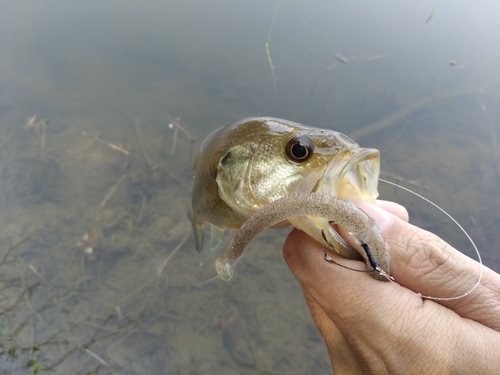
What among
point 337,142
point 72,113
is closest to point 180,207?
point 72,113

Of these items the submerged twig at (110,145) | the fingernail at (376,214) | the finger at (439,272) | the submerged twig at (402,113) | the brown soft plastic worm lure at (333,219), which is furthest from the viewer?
the submerged twig at (402,113)

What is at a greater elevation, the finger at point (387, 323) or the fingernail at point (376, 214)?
the fingernail at point (376, 214)

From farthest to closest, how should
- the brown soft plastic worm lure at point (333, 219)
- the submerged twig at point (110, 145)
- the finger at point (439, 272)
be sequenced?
the submerged twig at point (110, 145) < the finger at point (439, 272) < the brown soft plastic worm lure at point (333, 219)

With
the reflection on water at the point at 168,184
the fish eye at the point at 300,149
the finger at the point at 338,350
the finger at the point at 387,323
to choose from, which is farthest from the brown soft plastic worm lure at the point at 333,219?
the reflection on water at the point at 168,184

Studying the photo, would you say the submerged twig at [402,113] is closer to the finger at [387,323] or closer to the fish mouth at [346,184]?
the fish mouth at [346,184]

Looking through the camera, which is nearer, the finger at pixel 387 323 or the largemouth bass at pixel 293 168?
the finger at pixel 387 323

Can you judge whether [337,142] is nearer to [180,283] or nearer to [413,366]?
[413,366]

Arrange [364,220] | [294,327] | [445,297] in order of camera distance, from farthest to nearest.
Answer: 1. [294,327]
2. [445,297]
3. [364,220]

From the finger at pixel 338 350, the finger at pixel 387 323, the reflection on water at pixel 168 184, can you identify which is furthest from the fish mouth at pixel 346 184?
the reflection on water at pixel 168 184
